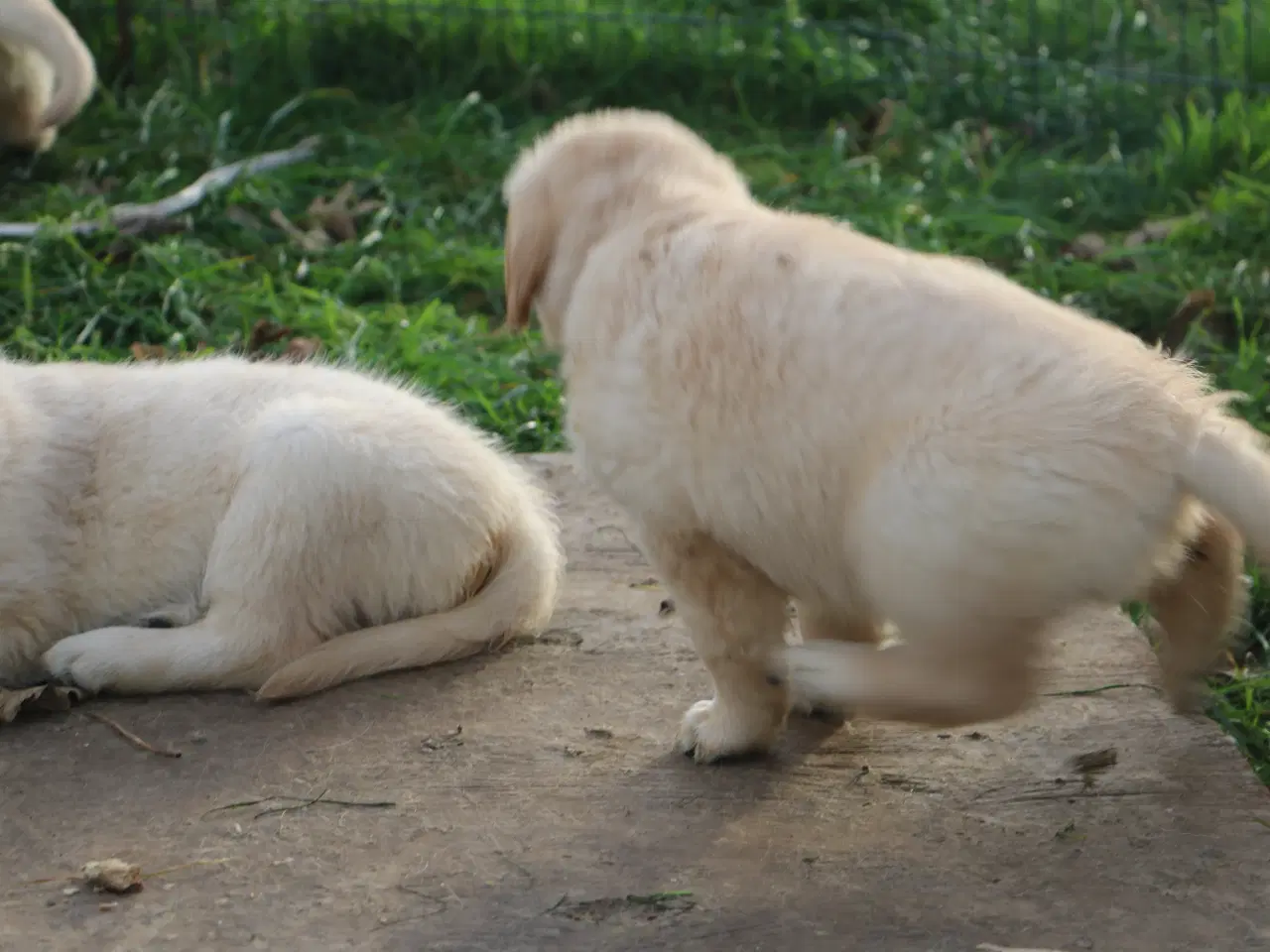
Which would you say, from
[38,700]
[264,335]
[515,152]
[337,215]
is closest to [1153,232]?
[515,152]

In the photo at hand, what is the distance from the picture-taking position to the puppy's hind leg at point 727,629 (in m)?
3.03

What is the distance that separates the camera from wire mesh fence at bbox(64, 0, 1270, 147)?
7.62m

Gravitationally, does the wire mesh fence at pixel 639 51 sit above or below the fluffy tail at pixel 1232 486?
below

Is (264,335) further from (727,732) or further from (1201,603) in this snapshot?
(1201,603)

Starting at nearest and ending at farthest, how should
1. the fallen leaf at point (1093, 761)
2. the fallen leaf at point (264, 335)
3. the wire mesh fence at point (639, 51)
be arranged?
the fallen leaf at point (1093, 761) < the fallen leaf at point (264, 335) < the wire mesh fence at point (639, 51)

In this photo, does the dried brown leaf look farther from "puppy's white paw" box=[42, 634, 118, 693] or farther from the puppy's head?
the puppy's head

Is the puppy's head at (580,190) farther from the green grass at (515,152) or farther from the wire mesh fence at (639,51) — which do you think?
the wire mesh fence at (639,51)

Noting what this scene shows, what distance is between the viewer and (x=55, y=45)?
21.0 ft

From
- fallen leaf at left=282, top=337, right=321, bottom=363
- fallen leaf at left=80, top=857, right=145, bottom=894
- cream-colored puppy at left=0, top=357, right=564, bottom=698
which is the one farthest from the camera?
fallen leaf at left=282, top=337, right=321, bottom=363

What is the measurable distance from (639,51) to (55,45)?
2666 mm

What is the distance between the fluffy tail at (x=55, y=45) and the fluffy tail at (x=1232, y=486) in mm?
5159

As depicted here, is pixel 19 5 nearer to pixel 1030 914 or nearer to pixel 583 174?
pixel 583 174

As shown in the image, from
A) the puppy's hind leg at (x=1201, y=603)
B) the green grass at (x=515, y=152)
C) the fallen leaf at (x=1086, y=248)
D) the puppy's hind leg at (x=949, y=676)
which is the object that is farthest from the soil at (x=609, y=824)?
the fallen leaf at (x=1086, y=248)

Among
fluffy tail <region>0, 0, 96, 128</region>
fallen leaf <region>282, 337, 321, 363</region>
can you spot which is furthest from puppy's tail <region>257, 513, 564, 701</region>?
fluffy tail <region>0, 0, 96, 128</region>
